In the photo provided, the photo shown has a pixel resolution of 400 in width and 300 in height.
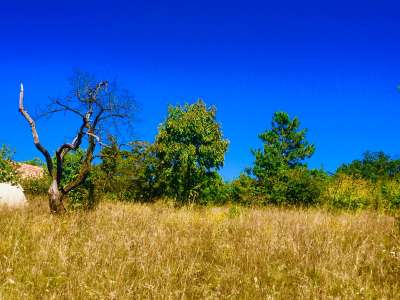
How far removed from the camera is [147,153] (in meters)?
21.9

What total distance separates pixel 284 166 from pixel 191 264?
20477 mm

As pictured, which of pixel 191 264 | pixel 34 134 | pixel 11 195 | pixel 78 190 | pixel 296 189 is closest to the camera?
pixel 191 264

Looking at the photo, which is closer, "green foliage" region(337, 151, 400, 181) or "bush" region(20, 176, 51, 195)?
"bush" region(20, 176, 51, 195)

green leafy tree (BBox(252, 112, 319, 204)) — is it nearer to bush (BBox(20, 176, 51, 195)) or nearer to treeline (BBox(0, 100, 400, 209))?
treeline (BBox(0, 100, 400, 209))

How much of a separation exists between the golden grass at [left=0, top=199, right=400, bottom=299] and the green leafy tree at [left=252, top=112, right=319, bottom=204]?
11.0 metres

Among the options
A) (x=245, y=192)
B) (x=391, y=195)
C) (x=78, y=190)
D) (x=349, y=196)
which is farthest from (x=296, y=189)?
(x=78, y=190)

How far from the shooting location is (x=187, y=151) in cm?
2164

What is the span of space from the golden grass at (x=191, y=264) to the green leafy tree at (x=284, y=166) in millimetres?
11046

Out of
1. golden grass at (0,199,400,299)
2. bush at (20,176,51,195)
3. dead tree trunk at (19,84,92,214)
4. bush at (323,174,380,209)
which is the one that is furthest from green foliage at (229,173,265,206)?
golden grass at (0,199,400,299)

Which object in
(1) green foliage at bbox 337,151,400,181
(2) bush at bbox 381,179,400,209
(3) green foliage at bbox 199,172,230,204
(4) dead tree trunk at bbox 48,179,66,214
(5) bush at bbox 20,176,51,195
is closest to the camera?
(4) dead tree trunk at bbox 48,179,66,214

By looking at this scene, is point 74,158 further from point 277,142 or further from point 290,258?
point 290,258

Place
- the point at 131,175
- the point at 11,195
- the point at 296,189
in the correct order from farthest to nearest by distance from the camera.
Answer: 1. the point at 131,175
2. the point at 296,189
3. the point at 11,195

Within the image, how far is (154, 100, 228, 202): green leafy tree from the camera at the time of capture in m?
21.9

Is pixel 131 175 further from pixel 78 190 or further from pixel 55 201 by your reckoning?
pixel 55 201
